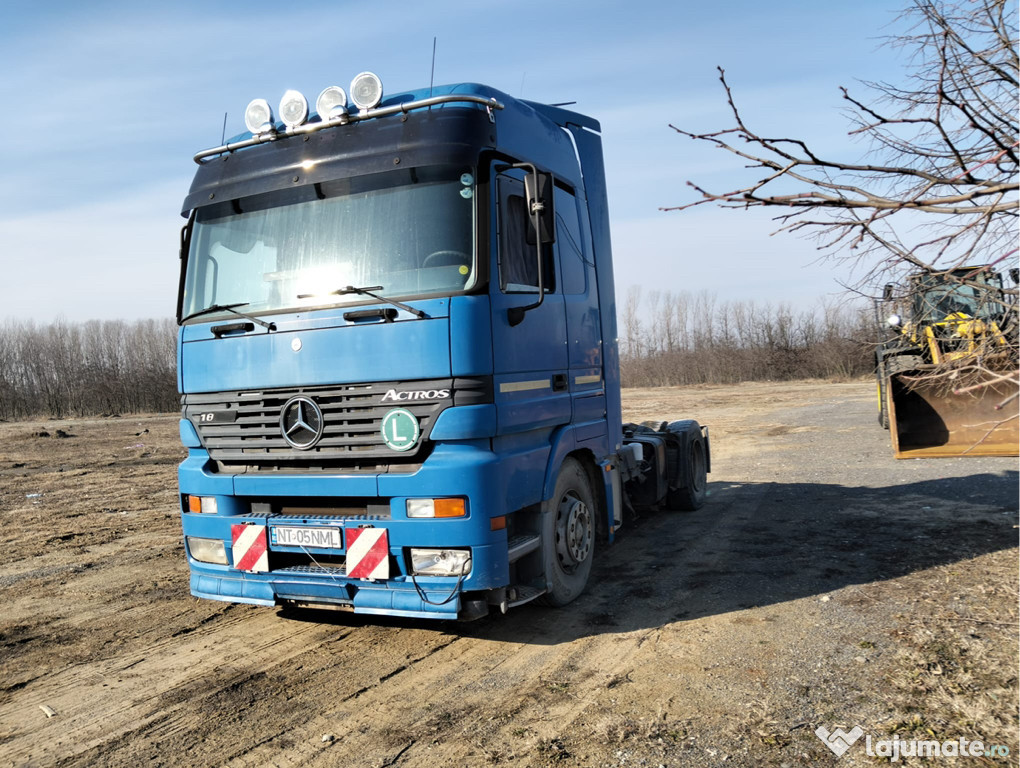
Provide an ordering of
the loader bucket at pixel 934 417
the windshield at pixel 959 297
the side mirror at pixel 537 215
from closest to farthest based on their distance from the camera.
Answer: the windshield at pixel 959 297, the side mirror at pixel 537 215, the loader bucket at pixel 934 417

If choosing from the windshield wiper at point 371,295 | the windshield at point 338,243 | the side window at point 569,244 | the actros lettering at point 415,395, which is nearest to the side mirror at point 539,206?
the windshield at point 338,243

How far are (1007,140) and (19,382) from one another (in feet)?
158

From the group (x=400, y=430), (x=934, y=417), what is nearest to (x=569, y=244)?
(x=400, y=430)

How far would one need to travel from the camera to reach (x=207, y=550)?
482 cm

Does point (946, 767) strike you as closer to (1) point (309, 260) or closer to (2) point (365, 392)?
(2) point (365, 392)

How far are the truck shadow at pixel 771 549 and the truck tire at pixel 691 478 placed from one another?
160 millimetres

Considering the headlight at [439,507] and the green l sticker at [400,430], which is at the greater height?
the green l sticker at [400,430]

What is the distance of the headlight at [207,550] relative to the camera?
Answer: 4762 mm

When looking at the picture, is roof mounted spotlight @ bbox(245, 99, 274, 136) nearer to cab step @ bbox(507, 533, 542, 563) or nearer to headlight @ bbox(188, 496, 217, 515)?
headlight @ bbox(188, 496, 217, 515)

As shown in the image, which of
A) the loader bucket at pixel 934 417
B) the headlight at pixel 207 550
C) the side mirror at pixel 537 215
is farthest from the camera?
the loader bucket at pixel 934 417

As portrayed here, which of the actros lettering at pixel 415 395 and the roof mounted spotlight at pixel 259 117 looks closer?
the actros lettering at pixel 415 395

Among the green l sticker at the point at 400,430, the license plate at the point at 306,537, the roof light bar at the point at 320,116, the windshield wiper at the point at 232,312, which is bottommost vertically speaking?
the license plate at the point at 306,537

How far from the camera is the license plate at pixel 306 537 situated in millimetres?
4332

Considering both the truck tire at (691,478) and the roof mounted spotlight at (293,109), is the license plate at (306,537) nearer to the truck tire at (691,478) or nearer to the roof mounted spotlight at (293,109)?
the roof mounted spotlight at (293,109)
